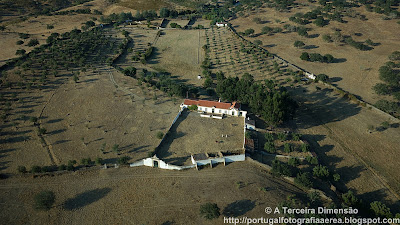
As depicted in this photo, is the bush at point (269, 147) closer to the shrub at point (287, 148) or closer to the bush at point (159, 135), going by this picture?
the shrub at point (287, 148)

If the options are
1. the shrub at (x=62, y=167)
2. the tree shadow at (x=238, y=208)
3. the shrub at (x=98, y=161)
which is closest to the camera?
the tree shadow at (x=238, y=208)

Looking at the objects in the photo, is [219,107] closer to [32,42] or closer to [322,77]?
[322,77]

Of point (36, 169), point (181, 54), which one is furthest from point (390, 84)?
point (36, 169)

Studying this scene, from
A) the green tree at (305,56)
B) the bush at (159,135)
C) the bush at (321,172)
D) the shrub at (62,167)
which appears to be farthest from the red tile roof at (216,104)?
the green tree at (305,56)

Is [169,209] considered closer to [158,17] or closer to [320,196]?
[320,196]

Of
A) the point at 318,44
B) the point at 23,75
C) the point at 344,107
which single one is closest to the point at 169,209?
the point at 344,107
